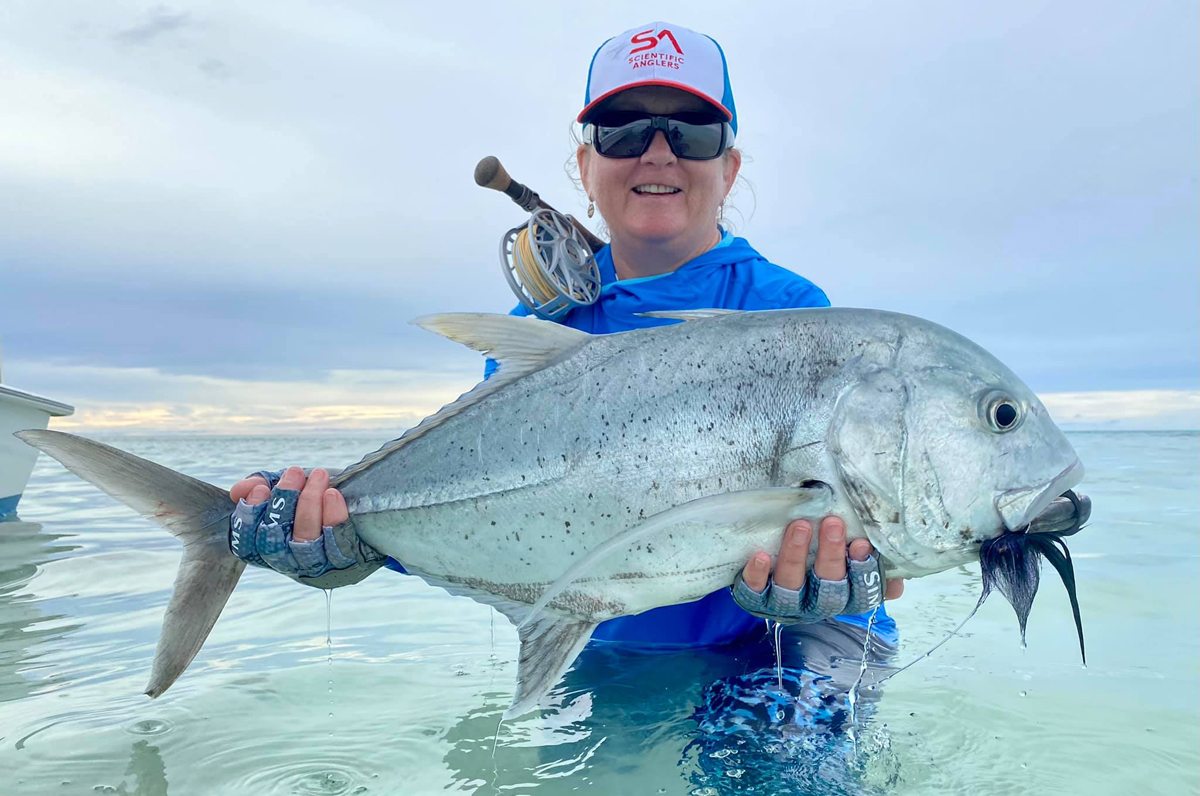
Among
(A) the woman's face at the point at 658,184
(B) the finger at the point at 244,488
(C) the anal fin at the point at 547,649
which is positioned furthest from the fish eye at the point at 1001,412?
(B) the finger at the point at 244,488

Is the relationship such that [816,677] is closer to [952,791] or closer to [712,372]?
[952,791]

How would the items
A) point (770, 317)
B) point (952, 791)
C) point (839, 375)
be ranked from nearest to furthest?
point (839, 375) → point (770, 317) → point (952, 791)

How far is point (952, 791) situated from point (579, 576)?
4.68 ft

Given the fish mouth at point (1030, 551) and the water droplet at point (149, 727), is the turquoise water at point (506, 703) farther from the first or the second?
the fish mouth at point (1030, 551)

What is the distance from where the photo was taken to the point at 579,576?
83.5 inches

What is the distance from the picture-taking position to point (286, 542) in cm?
241

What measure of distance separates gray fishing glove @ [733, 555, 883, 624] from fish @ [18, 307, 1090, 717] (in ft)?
0.21

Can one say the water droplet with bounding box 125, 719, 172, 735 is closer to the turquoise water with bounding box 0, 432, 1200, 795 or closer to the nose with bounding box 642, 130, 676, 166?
the turquoise water with bounding box 0, 432, 1200, 795

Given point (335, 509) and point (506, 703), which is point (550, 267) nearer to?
point (335, 509)

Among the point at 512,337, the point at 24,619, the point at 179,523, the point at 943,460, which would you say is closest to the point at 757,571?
the point at 943,460

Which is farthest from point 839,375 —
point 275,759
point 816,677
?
point 275,759

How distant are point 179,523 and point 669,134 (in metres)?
2.33

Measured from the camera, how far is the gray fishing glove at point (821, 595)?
2068 millimetres

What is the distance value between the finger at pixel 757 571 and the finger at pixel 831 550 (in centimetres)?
14
